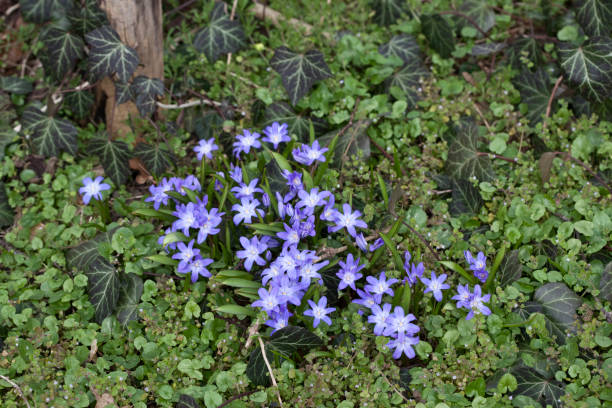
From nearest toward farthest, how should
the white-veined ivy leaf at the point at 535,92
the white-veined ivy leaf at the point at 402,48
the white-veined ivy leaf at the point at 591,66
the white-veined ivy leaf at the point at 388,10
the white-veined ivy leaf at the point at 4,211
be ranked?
1. the white-veined ivy leaf at the point at 591,66
2. the white-veined ivy leaf at the point at 4,211
3. the white-veined ivy leaf at the point at 535,92
4. the white-veined ivy leaf at the point at 402,48
5. the white-veined ivy leaf at the point at 388,10

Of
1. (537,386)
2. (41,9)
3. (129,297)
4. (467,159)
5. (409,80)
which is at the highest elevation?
(41,9)

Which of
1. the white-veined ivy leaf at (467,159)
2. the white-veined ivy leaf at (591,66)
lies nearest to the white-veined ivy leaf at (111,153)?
the white-veined ivy leaf at (467,159)

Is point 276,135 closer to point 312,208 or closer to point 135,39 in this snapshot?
point 312,208

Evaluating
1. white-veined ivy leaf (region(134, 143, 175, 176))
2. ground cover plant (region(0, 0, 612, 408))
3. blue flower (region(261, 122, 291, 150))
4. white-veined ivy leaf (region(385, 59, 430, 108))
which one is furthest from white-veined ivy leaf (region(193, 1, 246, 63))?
white-veined ivy leaf (region(385, 59, 430, 108))

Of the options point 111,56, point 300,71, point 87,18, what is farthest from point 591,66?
point 87,18

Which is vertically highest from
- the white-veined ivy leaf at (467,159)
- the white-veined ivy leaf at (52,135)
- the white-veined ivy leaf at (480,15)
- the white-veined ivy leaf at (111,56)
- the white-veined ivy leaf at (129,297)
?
the white-veined ivy leaf at (111,56)

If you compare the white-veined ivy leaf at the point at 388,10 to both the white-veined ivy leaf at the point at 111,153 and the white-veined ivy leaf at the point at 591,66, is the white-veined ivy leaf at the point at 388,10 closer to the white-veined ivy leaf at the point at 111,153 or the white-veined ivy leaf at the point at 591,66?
the white-veined ivy leaf at the point at 591,66
